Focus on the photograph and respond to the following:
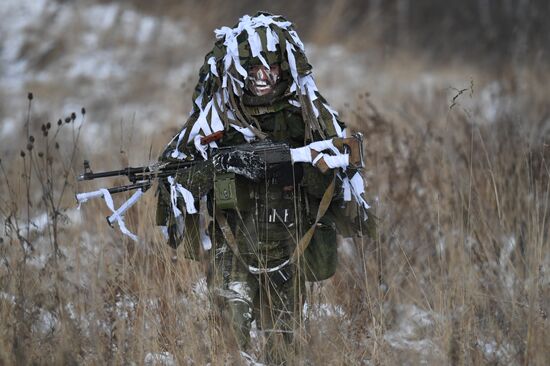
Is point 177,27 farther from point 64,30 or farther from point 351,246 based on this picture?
point 351,246

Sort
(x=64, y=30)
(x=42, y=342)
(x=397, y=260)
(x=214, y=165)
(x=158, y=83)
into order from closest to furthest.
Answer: (x=42, y=342), (x=214, y=165), (x=397, y=260), (x=158, y=83), (x=64, y=30)

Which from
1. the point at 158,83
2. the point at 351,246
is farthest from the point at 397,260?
the point at 158,83

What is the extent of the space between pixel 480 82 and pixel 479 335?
7.75 m

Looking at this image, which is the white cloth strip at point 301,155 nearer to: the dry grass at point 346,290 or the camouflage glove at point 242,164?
the camouflage glove at point 242,164

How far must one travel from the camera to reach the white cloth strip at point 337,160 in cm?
323

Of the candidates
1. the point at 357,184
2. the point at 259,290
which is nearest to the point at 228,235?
the point at 259,290

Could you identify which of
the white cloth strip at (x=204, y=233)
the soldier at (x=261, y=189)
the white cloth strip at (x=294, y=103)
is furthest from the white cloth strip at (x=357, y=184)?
the white cloth strip at (x=204, y=233)

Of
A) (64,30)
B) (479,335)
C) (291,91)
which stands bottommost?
(479,335)

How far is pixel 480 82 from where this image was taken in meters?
10.8

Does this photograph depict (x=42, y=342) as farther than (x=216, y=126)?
No

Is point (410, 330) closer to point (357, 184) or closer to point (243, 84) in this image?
point (357, 184)

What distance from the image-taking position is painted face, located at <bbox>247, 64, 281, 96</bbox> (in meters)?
3.46

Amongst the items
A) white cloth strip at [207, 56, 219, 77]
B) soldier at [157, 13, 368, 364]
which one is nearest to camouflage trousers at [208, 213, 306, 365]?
soldier at [157, 13, 368, 364]

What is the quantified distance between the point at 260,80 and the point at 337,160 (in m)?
0.49
